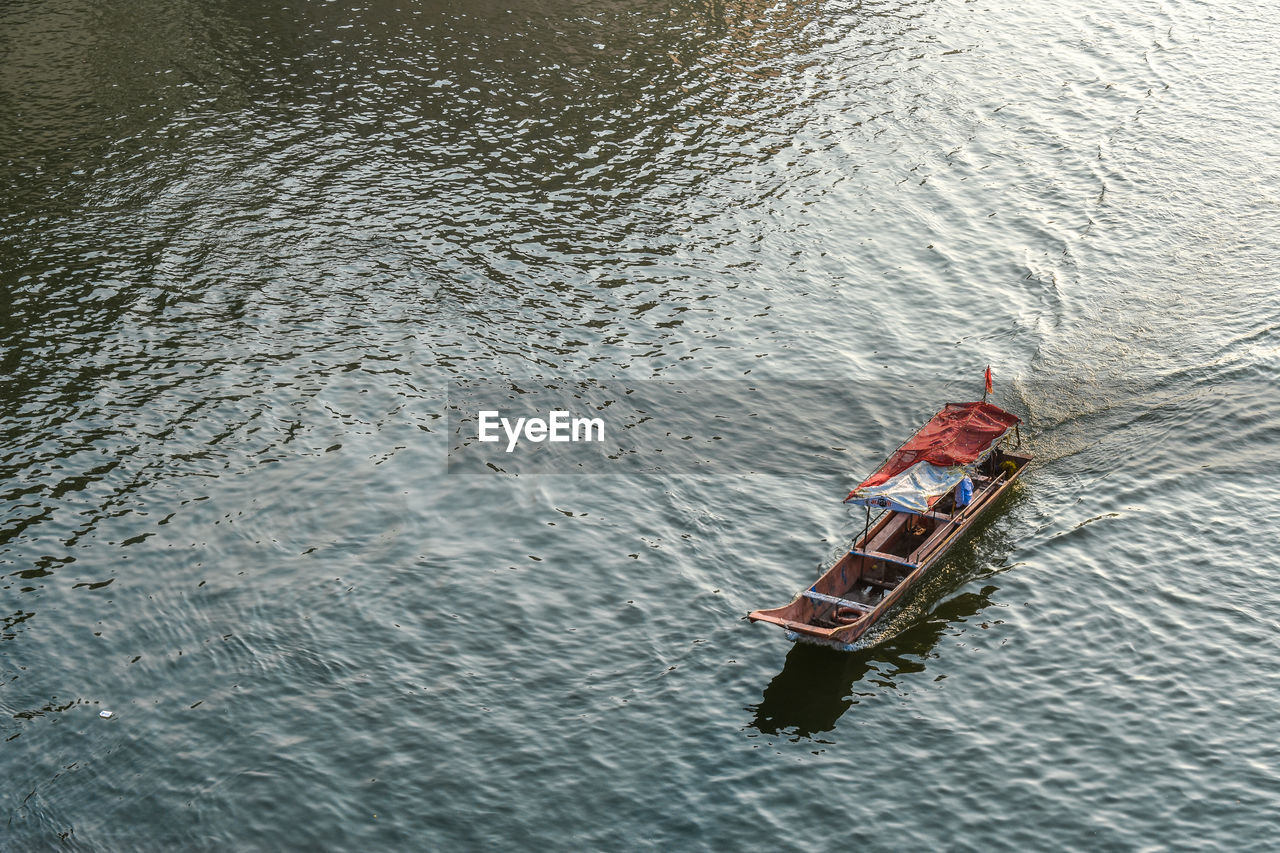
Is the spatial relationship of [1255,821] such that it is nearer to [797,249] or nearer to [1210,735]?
[1210,735]

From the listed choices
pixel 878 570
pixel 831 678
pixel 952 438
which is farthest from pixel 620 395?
pixel 831 678

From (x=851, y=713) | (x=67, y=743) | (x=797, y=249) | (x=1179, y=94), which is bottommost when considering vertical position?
(x=67, y=743)

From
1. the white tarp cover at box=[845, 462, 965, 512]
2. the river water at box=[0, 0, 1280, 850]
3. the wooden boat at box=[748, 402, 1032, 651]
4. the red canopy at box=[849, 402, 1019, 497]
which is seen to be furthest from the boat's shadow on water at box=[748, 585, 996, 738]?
the red canopy at box=[849, 402, 1019, 497]

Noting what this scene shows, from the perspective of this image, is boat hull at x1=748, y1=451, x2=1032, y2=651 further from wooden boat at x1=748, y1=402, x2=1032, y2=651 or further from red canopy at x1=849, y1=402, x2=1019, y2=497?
red canopy at x1=849, y1=402, x2=1019, y2=497

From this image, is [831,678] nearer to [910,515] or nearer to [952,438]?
[910,515]

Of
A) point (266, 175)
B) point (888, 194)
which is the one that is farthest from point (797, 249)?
point (266, 175)
